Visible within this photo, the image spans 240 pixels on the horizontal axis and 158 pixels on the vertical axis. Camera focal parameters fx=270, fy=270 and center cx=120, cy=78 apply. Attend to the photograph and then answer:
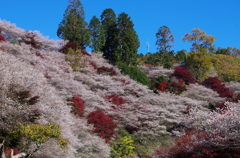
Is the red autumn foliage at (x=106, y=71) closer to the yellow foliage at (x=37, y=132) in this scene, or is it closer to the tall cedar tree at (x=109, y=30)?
the tall cedar tree at (x=109, y=30)

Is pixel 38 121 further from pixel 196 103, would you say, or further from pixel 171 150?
pixel 196 103

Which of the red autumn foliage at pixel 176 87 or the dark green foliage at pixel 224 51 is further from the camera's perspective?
the dark green foliage at pixel 224 51

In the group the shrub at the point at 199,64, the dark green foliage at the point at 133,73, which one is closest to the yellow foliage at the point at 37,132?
the dark green foliage at the point at 133,73

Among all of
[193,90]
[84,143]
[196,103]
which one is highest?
[193,90]

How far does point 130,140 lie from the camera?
57.9 ft

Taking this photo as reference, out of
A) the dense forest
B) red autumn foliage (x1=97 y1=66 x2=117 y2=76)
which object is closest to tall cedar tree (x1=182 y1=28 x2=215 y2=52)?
the dense forest

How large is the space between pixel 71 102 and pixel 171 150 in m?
6.95

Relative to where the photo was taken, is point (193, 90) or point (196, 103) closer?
point (196, 103)

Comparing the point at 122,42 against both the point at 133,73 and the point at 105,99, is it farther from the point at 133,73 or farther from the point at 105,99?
the point at 105,99

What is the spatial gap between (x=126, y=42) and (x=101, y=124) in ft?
50.7

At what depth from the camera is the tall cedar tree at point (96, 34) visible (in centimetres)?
3164

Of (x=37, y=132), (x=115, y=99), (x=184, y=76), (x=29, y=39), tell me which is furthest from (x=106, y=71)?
(x=37, y=132)

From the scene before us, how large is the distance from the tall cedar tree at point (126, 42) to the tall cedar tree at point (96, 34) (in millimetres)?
2411

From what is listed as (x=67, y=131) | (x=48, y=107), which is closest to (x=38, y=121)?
(x=48, y=107)
